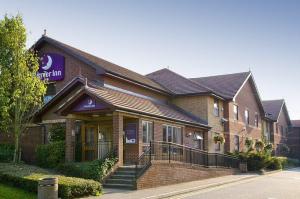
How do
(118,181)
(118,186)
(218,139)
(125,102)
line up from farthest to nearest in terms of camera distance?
(218,139), (125,102), (118,181), (118,186)

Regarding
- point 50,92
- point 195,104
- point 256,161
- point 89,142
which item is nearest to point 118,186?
point 89,142

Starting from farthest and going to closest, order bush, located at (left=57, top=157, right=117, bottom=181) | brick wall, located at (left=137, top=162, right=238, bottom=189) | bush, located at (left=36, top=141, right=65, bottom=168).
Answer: bush, located at (left=36, top=141, right=65, bottom=168) → brick wall, located at (left=137, top=162, right=238, bottom=189) → bush, located at (left=57, top=157, right=117, bottom=181)

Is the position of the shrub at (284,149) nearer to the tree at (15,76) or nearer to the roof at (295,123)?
the roof at (295,123)

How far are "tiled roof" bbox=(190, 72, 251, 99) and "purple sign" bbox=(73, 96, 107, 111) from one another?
17.0m

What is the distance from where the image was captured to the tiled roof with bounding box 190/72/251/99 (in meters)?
35.7

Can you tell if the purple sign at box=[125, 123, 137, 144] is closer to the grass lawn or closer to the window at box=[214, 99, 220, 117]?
the grass lawn

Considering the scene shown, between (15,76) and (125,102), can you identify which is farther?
(125,102)

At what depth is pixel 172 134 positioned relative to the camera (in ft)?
85.3

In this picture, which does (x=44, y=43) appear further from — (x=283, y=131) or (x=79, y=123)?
(x=283, y=131)

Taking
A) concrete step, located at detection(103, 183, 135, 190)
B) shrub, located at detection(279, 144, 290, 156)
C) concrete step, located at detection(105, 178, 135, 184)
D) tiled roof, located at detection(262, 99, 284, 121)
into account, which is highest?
tiled roof, located at detection(262, 99, 284, 121)

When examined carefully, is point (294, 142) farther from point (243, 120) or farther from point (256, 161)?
point (256, 161)

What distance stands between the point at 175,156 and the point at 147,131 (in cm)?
219

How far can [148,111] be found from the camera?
22953 millimetres

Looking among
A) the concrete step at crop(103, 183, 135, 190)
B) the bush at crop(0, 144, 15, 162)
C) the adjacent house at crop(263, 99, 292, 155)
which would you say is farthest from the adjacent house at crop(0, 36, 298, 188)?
the adjacent house at crop(263, 99, 292, 155)
